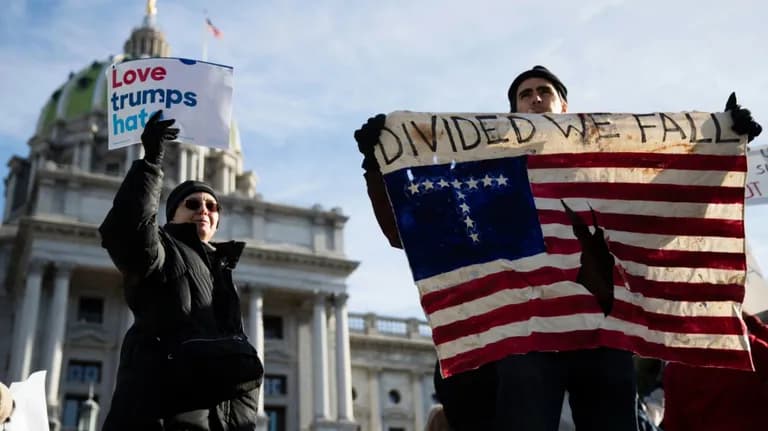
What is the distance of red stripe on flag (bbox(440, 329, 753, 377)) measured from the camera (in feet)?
12.9

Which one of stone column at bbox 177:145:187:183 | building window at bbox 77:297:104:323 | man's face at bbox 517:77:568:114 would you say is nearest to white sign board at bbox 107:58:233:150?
man's face at bbox 517:77:568:114

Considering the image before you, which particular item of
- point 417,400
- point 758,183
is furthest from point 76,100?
point 758,183

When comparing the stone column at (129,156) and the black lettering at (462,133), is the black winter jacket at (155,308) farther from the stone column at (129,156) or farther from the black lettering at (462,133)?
the stone column at (129,156)

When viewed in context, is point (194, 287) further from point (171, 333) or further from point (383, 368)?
point (383, 368)

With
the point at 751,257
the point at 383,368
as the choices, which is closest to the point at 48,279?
the point at 383,368

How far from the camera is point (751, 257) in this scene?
6.61m

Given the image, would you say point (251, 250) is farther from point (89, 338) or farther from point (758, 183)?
point (758, 183)

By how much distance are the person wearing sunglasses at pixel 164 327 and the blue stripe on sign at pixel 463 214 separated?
3.28 ft

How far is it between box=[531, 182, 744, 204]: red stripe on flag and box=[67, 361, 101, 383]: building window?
110ft

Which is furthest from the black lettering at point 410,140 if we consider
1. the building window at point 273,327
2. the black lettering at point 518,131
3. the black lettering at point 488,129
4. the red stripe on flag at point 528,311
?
the building window at point 273,327

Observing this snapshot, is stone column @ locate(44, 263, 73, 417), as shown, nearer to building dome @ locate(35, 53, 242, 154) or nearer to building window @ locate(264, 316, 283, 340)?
building window @ locate(264, 316, 283, 340)

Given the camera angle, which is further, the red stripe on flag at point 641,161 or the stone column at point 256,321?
the stone column at point 256,321

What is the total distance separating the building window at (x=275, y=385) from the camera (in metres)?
37.1

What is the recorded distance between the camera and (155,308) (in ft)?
13.3
